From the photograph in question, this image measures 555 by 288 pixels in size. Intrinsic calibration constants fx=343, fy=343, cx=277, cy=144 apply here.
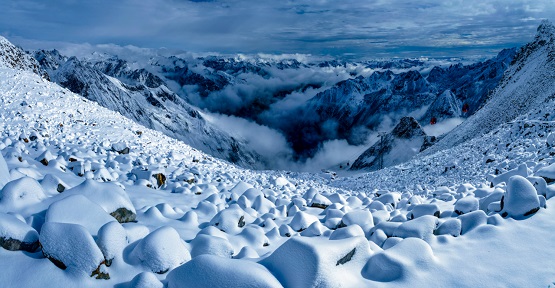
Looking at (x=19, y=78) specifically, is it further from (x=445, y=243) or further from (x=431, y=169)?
(x=445, y=243)

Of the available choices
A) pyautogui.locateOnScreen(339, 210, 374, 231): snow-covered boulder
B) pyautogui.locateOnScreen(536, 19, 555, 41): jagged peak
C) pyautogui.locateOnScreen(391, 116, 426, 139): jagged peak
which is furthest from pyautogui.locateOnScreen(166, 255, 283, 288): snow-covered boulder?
pyautogui.locateOnScreen(391, 116, 426, 139): jagged peak

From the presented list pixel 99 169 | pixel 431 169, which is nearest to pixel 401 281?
pixel 99 169

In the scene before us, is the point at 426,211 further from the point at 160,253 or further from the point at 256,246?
the point at 160,253

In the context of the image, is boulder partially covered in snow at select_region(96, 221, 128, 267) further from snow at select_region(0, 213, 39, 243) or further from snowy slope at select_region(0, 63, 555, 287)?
snow at select_region(0, 213, 39, 243)

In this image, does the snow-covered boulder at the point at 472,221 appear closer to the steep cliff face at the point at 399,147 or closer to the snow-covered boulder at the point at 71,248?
the snow-covered boulder at the point at 71,248

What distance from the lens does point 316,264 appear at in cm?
360

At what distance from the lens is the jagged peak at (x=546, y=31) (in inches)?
2398

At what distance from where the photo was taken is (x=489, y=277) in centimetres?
399

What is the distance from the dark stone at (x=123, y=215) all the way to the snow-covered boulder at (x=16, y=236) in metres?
1.57

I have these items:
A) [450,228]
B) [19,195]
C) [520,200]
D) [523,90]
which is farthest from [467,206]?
[523,90]

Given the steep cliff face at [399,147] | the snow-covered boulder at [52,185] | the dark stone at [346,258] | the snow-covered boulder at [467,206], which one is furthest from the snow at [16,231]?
the steep cliff face at [399,147]

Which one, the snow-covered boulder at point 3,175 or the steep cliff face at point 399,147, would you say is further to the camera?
the steep cliff face at point 399,147

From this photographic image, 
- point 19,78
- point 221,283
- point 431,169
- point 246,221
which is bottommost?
point 431,169

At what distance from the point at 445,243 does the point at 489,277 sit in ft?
3.08
